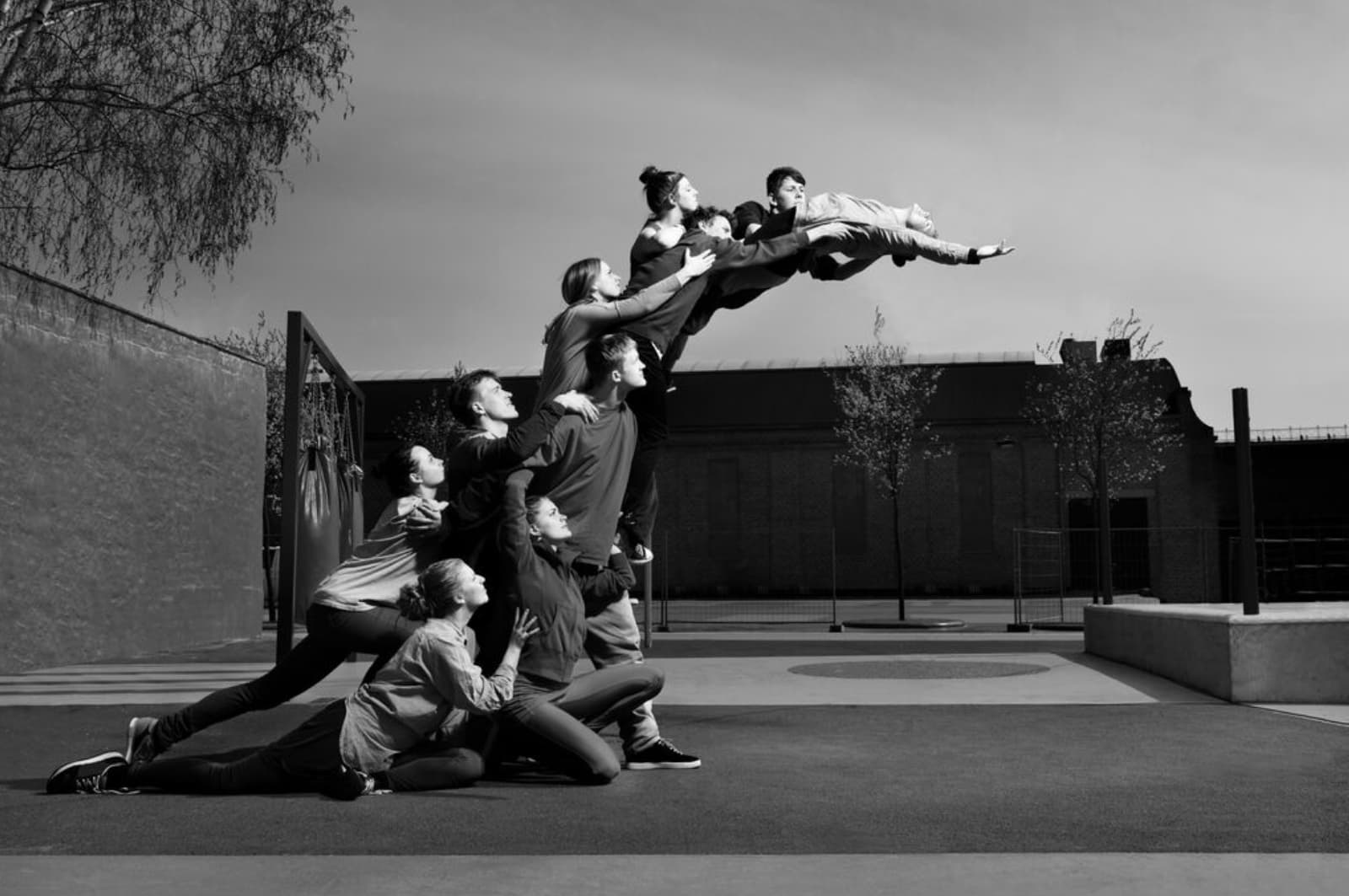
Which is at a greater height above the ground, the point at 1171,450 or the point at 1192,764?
the point at 1171,450

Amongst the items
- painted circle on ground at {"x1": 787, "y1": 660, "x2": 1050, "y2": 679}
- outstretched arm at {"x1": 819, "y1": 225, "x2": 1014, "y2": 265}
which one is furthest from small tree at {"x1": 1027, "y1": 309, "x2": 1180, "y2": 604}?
outstretched arm at {"x1": 819, "y1": 225, "x2": 1014, "y2": 265}

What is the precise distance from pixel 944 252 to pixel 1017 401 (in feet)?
120

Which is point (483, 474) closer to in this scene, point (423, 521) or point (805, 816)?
point (423, 521)

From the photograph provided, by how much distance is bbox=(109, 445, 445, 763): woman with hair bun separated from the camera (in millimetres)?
5812

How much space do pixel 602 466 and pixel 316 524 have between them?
523 cm

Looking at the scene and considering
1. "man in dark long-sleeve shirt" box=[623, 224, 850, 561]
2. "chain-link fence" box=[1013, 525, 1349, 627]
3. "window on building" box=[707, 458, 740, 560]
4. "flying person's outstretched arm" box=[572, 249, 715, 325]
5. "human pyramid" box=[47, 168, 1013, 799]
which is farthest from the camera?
"window on building" box=[707, 458, 740, 560]

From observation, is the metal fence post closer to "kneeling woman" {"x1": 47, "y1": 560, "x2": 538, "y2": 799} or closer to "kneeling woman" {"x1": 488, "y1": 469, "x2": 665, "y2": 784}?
"kneeling woman" {"x1": 488, "y1": 469, "x2": 665, "y2": 784}

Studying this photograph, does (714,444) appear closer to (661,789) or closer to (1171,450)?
(1171,450)

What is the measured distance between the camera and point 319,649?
5941mm

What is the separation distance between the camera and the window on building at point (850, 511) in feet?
138

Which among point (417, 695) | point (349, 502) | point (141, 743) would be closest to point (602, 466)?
point (417, 695)

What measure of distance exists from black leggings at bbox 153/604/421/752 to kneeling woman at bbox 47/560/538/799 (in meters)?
0.18

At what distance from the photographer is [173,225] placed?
45.0 ft

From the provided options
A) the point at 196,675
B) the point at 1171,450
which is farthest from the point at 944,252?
the point at 1171,450
